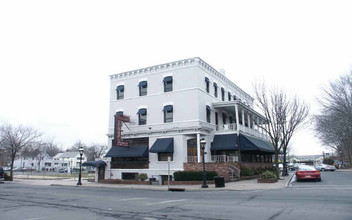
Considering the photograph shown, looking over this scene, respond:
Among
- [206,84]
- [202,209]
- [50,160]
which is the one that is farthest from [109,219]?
[50,160]

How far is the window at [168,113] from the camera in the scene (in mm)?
27969

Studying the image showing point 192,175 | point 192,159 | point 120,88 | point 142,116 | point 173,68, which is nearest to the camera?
point 192,175

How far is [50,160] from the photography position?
337 ft

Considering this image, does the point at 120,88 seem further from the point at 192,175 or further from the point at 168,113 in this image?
the point at 192,175

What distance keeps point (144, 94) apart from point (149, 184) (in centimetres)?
1030

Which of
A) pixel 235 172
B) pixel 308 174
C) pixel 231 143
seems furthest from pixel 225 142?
pixel 308 174

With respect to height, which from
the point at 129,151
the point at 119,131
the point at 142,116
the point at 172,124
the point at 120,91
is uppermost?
the point at 120,91

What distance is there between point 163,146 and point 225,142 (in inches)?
253

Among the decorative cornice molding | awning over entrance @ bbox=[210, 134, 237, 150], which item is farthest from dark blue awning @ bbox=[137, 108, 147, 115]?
awning over entrance @ bbox=[210, 134, 237, 150]

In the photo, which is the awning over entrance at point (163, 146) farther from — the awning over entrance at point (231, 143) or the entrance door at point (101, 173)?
the entrance door at point (101, 173)

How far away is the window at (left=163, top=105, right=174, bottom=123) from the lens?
27969 millimetres

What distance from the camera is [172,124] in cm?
2770

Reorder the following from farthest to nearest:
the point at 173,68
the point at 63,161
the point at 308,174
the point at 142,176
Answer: the point at 63,161, the point at 173,68, the point at 142,176, the point at 308,174

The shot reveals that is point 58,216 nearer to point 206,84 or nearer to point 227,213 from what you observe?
point 227,213
